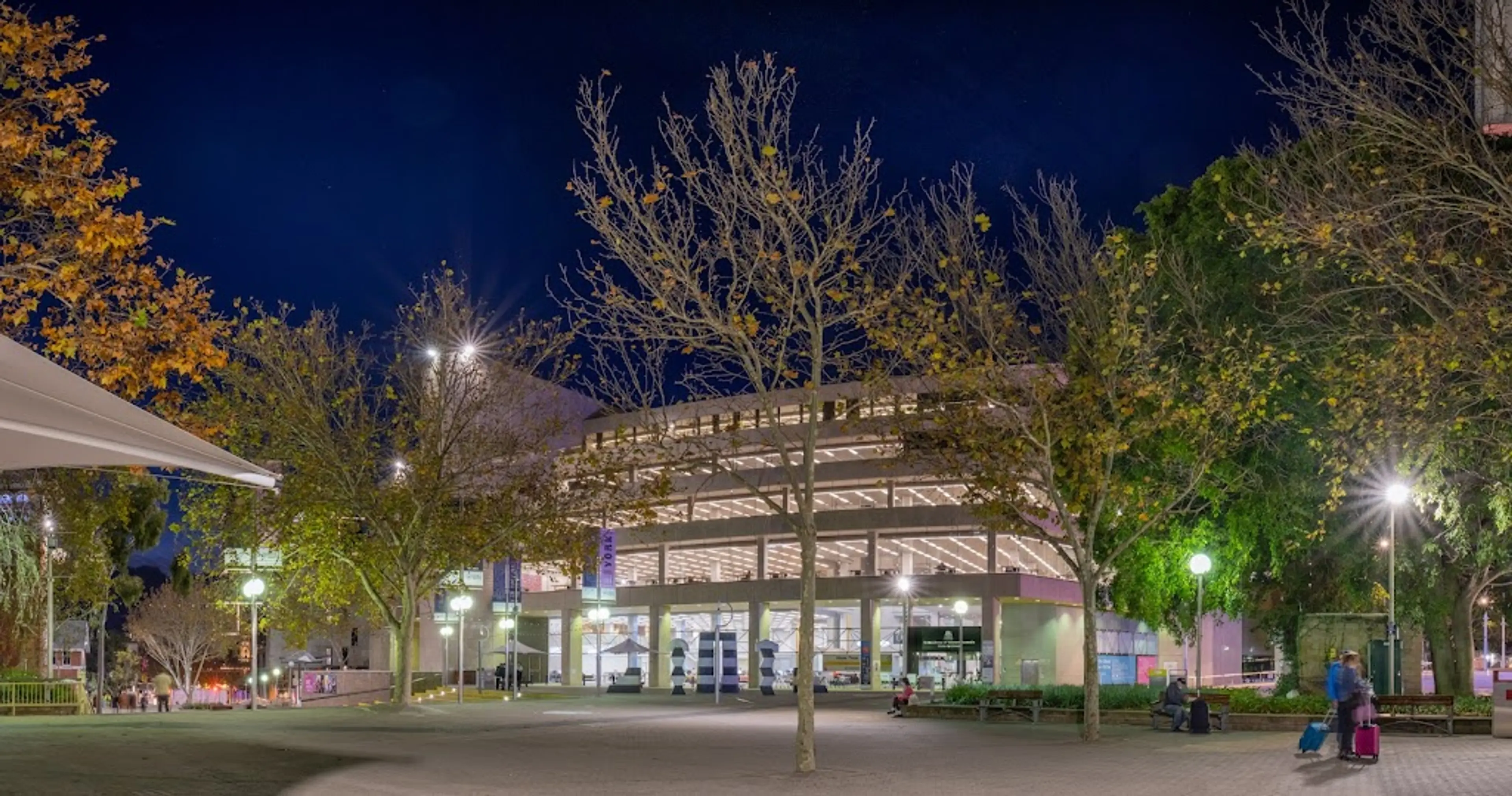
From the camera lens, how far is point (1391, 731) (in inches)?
1200

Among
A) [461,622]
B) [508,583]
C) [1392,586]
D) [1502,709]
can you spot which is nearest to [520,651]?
[508,583]

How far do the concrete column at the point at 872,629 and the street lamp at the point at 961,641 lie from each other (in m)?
4.13

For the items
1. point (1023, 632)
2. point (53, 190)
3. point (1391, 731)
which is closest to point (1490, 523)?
point (1391, 731)

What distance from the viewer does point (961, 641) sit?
217ft

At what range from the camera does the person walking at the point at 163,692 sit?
67625 millimetres

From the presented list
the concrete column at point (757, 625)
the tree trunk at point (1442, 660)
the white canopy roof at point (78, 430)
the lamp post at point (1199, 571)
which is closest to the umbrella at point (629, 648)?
the concrete column at point (757, 625)

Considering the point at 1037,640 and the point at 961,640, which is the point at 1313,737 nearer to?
the point at 961,640

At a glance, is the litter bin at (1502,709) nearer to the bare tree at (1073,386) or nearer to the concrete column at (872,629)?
the bare tree at (1073,386)

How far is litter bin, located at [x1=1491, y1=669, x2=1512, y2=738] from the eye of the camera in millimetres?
27734

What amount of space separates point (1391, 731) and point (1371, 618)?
5.88 m

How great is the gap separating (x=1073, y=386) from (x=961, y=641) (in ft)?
121

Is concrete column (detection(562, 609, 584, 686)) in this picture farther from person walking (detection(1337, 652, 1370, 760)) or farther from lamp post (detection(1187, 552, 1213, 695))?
person walking (detection(1337, 652, 1370, 760))

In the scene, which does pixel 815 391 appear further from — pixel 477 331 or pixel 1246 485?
pixel 477 331

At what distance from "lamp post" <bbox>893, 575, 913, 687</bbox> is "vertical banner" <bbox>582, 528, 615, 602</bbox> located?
12259mm
